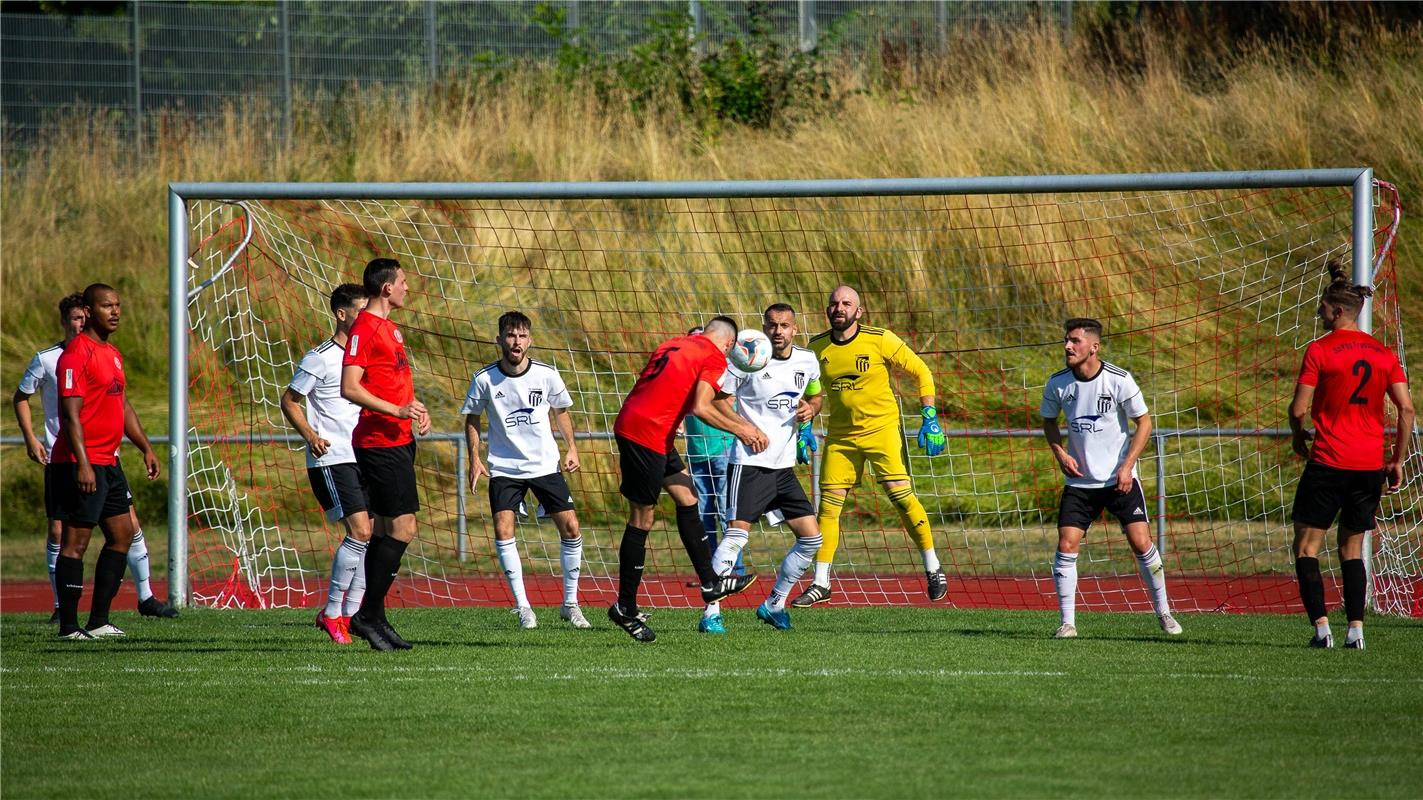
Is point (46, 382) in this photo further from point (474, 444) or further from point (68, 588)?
point (474, 444)

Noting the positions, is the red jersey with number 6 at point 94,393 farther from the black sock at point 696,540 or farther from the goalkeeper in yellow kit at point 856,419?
the goalkeeper in yellow kit at point 856,419

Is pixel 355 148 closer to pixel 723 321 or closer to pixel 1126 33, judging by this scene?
pixel 1126 33

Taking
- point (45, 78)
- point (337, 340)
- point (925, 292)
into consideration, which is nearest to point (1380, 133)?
point (925, 292)

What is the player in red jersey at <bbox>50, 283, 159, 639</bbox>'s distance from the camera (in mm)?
8555

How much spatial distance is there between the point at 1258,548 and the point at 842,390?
5.56 m

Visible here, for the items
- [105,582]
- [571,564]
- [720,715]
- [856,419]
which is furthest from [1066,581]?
[105,582]

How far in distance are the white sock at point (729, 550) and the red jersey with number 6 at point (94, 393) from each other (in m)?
3.62

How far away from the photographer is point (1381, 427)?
26.4ft

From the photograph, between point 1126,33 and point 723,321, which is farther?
point 1126,33

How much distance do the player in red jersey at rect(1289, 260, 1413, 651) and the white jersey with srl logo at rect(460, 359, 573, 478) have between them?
14.3 ft

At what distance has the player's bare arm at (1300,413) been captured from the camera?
777cm

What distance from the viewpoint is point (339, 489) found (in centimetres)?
909

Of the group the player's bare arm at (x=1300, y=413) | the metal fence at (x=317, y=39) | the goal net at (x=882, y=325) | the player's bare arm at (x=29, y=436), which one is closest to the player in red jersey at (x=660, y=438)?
the player's bare arm at (x=1300, y=413)

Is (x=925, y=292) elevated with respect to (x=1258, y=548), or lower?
elevated
